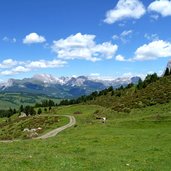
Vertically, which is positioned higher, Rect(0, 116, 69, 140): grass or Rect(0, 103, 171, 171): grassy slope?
Rect(0, 103, 171, 171): grassy slope

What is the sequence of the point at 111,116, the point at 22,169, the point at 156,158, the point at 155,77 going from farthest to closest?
the point at 155,77 → the point at 111,116 → the point at 156,158 → the point at 22,169

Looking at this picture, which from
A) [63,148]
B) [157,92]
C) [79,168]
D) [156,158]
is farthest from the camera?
[157,92]

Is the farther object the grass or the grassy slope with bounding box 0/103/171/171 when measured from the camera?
the grass

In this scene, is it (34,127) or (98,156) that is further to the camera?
(34,127)

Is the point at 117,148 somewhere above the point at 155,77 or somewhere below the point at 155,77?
below

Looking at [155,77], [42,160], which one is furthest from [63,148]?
[155,77]

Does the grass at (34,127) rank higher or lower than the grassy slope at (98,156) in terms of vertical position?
lower

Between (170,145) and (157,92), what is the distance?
97.1 meters

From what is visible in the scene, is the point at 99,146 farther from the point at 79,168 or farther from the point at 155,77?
the point at 155,77

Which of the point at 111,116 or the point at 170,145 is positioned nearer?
the point at 170,145

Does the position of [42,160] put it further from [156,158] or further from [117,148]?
[117,148]

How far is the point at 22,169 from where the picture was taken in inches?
966

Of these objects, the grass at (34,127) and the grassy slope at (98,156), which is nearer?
the grassy slope at (98,156)

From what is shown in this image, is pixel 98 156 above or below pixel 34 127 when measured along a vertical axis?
above
